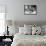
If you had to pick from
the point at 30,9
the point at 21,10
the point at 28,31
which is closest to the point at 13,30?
the point at 28,31

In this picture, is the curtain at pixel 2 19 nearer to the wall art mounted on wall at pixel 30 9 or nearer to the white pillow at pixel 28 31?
the wall art mounted on wall at pixel 30 9

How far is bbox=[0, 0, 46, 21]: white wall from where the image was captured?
15.6 feet

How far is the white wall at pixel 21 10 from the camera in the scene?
4.75m

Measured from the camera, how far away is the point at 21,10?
4.78 meters

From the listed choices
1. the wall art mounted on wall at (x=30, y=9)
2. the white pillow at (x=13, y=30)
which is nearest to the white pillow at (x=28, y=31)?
the white pillow at (x=13, y=30)

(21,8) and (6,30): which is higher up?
(21,8)

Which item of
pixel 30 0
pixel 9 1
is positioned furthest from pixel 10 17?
pixel 30 0

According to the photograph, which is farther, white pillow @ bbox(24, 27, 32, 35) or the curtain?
the curtain

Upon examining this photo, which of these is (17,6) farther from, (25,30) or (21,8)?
(25,30)

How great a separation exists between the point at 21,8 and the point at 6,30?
1111mm

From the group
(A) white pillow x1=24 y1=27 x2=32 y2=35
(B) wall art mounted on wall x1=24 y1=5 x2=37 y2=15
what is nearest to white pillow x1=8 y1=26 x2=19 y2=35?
(A) white pillow x1=24 y1=27 x2=32 y2=35

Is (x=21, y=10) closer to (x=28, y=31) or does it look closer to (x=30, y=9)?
(x=30, y=9)

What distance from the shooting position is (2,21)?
15.6ft

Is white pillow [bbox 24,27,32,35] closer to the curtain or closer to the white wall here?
the white wall
